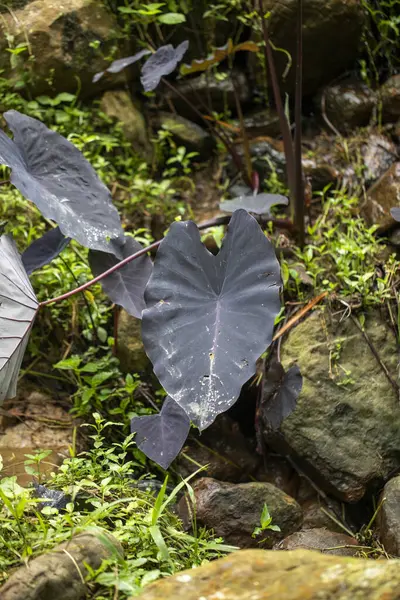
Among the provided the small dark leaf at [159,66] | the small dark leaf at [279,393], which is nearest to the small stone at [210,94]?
the small dark leaf at [159,66]

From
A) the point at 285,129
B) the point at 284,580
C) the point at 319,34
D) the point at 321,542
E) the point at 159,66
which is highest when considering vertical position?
the point at 159,66

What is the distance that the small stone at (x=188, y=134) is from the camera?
126 inches

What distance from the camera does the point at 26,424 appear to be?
2.19m

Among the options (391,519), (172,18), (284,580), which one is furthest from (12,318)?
(172,18)

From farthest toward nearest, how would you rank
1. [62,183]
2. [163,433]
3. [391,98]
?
[391,98] < [62,183] < [163,433]

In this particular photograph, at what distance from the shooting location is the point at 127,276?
2.15m

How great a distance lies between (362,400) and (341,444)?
17 centimetres

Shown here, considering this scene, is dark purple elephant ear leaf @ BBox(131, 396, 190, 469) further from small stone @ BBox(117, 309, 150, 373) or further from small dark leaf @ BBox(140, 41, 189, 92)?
small dark leaf @ BBox(140, 41, 189, 92)

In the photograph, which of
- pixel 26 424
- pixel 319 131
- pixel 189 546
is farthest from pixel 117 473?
pixel 319 131

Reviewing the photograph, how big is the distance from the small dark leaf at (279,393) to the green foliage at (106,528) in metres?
0.50

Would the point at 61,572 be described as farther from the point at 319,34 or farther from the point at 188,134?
the point at 319,34

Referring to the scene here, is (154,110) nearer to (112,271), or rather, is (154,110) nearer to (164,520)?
(112,271)

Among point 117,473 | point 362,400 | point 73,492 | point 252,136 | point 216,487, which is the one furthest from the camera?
point 252,136

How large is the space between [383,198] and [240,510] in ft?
4.88
